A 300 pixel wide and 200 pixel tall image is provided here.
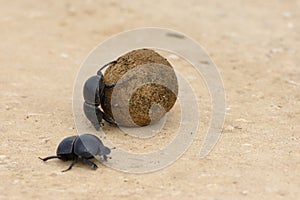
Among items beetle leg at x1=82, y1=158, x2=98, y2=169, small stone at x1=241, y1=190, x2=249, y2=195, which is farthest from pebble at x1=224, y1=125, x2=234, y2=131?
beetle leg at x1=82, y1=158, x2=98, y2=169

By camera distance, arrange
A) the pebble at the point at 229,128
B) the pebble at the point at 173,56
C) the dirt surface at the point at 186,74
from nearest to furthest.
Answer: the dirt surface at the point at 186,74 < the pebble at the point at 229,128 < the pebble at the point at 173,56

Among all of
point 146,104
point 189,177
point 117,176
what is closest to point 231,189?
point 189,177

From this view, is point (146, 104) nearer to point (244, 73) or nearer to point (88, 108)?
point (88, 108)

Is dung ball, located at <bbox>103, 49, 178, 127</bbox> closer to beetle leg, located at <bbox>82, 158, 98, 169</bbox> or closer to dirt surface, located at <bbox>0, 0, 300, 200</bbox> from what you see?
dirt surface, located at <bbox>0, 0, 300, 200</bbox>

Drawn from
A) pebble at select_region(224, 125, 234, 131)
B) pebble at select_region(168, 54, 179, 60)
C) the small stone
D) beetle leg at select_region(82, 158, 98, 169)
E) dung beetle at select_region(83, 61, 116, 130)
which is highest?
dung beetle at select_region(83, 61, 116, 130)

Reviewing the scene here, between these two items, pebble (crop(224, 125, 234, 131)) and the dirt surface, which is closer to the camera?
the dirt surface

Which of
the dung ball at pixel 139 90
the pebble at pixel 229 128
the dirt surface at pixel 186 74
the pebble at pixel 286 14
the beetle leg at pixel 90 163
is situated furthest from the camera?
the pebble at pixel 286 14

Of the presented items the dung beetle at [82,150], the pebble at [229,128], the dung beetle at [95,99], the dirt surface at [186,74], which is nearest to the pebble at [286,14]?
the dirt surface at [186,74]

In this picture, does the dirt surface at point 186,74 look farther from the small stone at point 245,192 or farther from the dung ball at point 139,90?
the dung ball at point 139,90
